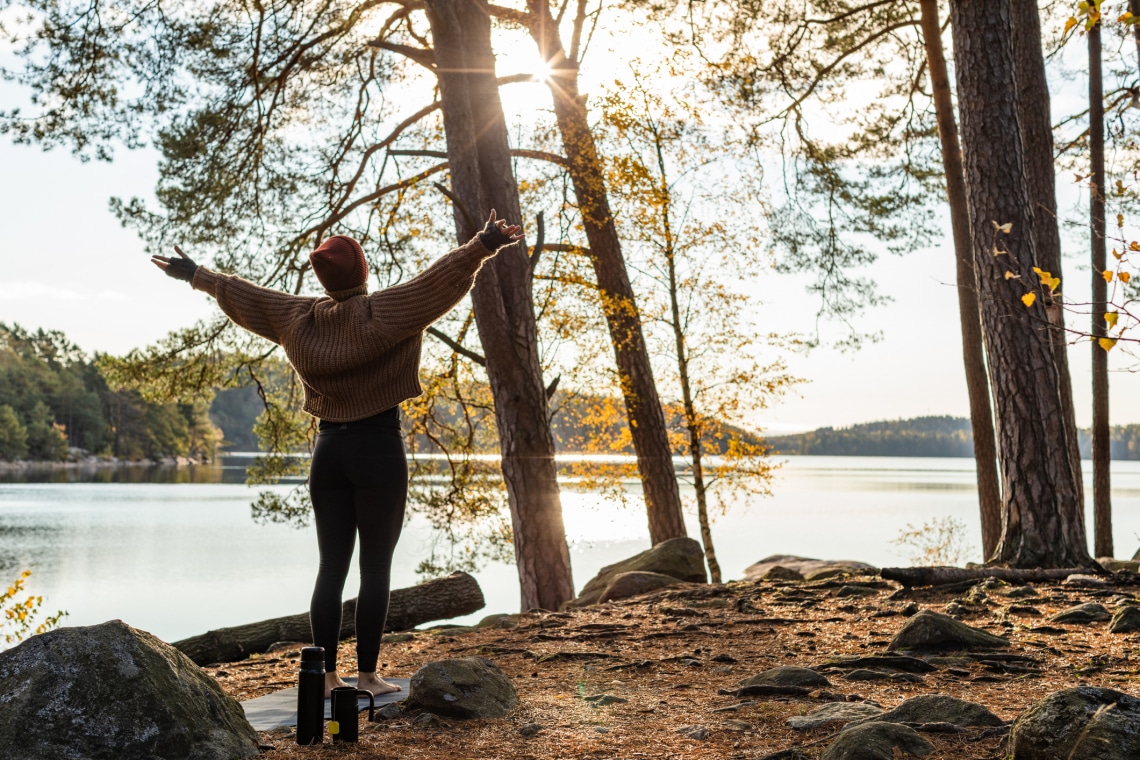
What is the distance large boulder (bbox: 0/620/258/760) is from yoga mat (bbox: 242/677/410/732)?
1.77ft

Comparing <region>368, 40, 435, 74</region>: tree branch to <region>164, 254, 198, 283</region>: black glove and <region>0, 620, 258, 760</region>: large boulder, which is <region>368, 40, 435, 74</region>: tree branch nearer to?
<region>164, 254, 198, 283</region>: black glove

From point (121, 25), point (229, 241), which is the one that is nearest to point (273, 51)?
point (121, 25)

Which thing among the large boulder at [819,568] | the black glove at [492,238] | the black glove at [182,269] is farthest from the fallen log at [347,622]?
the black glove at [492,238]

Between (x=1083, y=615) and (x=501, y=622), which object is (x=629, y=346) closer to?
(x=501, y=622)

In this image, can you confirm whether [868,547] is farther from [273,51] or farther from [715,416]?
[273,51]

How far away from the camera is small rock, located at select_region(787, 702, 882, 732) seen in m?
3.21

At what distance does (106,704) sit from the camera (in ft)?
9.31

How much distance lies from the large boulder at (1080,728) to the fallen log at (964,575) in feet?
11.9

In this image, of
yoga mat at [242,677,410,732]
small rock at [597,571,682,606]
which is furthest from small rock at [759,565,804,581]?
yoga mat at [242,677,410,732]

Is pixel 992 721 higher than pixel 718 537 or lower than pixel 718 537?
higher

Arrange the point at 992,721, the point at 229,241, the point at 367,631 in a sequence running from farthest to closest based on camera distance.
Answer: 1. the point at 229,241
2. the point at 367,631
3. the point at 992,721

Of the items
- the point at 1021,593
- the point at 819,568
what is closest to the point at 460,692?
the point at 1021,593

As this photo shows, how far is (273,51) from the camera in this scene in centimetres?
980

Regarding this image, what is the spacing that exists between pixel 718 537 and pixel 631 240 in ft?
69.1
